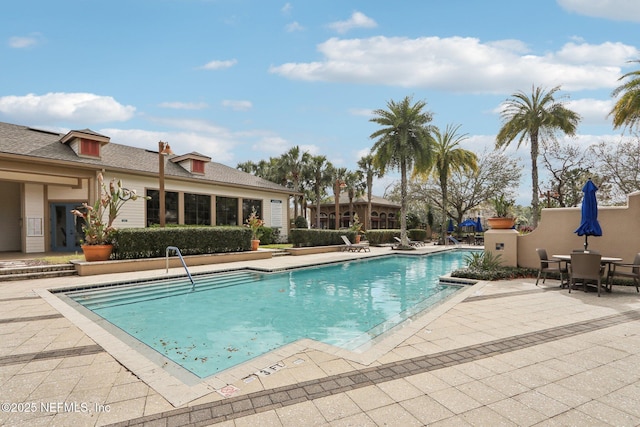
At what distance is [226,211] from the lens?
21.1m

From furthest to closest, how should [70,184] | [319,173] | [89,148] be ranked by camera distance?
[319,173]
[89,148]
[70,184]

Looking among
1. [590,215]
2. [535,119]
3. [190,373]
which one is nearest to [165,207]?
[190,373]

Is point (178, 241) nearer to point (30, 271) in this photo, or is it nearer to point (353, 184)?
point (30, 271)

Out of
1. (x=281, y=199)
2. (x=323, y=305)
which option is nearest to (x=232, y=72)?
(x=323, y=305)

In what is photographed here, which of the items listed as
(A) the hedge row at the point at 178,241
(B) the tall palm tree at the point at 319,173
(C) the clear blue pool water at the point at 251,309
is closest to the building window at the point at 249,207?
(A) the hedge row at the point at 178,241

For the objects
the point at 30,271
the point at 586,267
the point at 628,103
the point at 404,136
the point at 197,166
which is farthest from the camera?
the point at 404,136

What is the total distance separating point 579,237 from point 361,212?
29.0m

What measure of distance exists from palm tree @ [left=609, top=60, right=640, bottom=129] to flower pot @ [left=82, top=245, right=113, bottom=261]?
2249 centimetres

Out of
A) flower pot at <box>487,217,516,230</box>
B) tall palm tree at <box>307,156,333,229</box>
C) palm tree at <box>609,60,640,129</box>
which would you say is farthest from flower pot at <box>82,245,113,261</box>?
tall palm tree at <box>307,156,333,229</box>

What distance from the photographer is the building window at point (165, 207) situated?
682 inches

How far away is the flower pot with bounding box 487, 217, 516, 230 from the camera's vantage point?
11.1m

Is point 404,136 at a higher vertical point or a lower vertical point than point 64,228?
higher

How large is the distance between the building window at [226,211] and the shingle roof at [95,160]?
4.19ft

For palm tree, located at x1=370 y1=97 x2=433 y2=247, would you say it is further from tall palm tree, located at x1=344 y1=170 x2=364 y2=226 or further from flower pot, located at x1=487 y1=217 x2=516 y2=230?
tall palm tree, located at x1=344 y1=170 x2=364 y2=226
